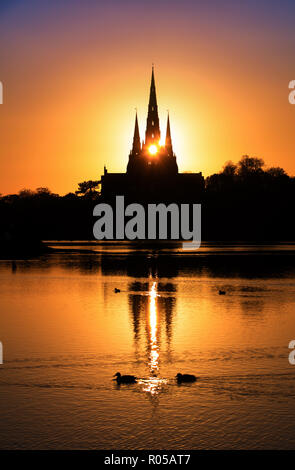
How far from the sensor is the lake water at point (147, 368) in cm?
1319

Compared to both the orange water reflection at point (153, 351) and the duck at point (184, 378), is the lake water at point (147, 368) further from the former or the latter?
the duck at point (184, 378)

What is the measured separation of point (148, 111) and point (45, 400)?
591 feet

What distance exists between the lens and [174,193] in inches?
7407

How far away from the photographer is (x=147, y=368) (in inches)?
709

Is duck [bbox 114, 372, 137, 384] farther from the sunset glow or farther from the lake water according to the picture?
the sunset glow

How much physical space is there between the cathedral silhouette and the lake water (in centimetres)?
15313

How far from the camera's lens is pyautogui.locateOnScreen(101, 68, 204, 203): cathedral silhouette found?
18912 centimetres

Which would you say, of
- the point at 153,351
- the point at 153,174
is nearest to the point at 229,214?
the point at 153,174

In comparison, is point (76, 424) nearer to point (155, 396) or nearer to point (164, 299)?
point (155, 396)

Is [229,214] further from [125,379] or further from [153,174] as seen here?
[125,379]

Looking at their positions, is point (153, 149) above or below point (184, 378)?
above

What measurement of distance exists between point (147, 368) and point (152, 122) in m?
177

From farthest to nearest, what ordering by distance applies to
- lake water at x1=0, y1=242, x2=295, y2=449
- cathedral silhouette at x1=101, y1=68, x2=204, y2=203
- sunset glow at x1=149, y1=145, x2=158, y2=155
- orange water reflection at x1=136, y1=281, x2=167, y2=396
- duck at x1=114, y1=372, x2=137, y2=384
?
sunset glow at x1=149, y1=145, x2=158, y2=155 → cathedral silhouette at x1=101, y1=68, x2=204, y2=203 → duck at x1=114, y1=372, x2=137, y2=384 → orange water reflection at x1=136, y1=281, x2=167, y2=396 → lake water at x1=0, y1=242, x2=295, y2=449

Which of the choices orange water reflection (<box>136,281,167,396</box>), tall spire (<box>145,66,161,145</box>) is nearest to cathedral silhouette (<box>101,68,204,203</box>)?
tall spire (<box>145,66,161,145</box>)
